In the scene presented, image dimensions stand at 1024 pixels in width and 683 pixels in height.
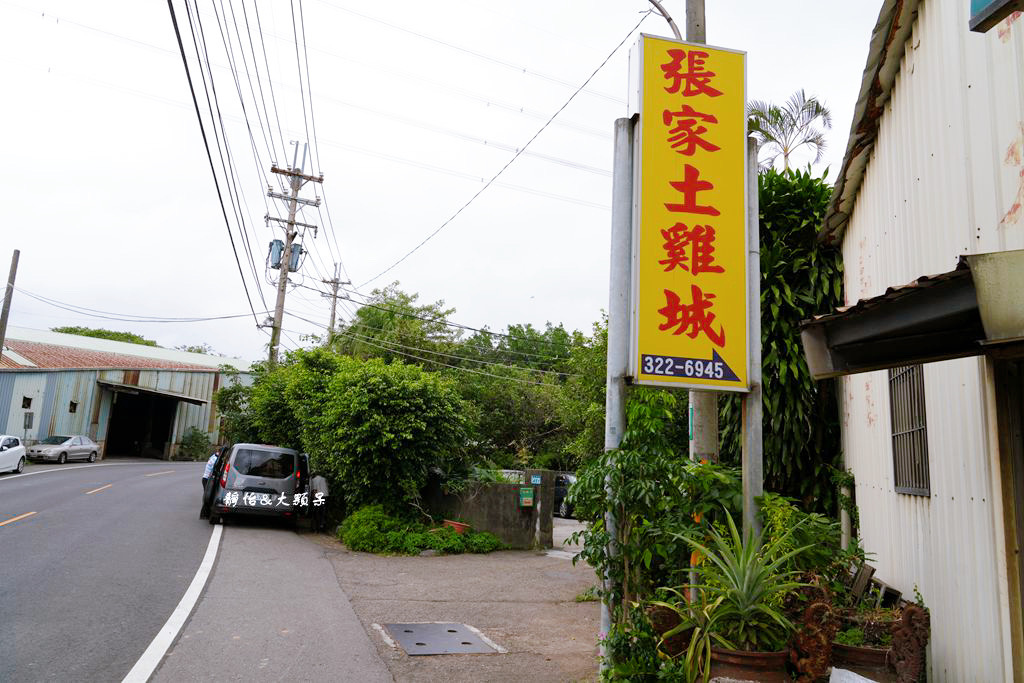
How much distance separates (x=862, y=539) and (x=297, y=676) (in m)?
5.52

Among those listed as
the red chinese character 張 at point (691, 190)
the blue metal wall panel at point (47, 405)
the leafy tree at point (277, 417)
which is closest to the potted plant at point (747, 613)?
the red chinese character 張 at point (691, 190)

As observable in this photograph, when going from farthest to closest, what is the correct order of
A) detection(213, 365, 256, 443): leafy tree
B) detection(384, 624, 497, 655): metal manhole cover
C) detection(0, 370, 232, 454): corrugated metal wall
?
detection(0, 370, 232, 454): corrugated metal wall → detection(213, 365, 256, 443): leafy tree → detection(384, 624, 497, 655): metal manhole cover

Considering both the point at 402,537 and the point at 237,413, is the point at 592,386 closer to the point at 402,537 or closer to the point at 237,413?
the point at 402,537

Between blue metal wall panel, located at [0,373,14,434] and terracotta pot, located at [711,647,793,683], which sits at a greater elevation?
blue metal wall panel, located at [0,373,14,434]

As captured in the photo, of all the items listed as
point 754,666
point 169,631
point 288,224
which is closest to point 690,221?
point 754,666

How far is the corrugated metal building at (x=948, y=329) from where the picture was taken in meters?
3.84

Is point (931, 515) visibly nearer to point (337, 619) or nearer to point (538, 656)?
point (538, 656)

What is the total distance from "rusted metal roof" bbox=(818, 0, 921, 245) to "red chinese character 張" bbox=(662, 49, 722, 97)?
5.01 ft

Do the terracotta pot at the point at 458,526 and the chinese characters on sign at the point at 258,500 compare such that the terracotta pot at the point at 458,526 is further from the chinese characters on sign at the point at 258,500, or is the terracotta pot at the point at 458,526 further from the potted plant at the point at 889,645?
the potted plant at the point at 889,645

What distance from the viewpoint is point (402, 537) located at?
505 inches

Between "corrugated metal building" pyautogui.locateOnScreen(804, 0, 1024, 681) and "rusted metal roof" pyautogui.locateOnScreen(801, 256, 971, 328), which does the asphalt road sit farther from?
"corrugated metal building" pyautogui.locateOnScreen(804, 0, 1024, 681)

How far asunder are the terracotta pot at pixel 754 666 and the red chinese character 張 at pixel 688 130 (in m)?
3.59

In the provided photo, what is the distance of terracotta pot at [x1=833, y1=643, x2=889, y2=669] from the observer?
15.6 feet

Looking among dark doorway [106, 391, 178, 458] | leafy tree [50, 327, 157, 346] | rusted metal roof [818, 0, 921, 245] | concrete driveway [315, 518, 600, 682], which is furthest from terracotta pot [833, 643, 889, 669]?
leafy tree [50, 327, 157, 346]
